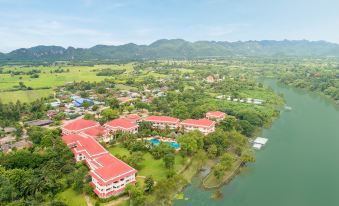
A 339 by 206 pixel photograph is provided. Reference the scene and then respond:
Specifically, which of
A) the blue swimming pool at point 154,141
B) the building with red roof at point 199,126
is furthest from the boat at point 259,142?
the blue swimming pool at point 154,141

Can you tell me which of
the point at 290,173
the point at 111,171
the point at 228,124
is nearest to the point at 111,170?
the point at 111,171

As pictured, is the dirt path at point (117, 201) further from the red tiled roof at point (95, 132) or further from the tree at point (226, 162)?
the red tiled roof at point (95, 132)

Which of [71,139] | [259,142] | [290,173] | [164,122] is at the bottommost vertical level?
[290,173]

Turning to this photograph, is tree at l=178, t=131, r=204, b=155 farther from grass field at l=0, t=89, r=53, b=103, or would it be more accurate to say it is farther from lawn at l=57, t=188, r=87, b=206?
grass field at l=0, t=89, r=53, b=103

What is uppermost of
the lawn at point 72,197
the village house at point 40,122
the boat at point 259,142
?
the village house at point 40,122

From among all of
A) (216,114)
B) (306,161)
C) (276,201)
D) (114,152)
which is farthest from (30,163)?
(306,161)

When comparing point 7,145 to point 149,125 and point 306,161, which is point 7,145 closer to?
point 149,125

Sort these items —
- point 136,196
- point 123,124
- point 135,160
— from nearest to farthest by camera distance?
1. point 136,196
2. point 135,160
3. point 123,124

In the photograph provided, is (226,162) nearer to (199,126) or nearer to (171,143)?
(171,143)

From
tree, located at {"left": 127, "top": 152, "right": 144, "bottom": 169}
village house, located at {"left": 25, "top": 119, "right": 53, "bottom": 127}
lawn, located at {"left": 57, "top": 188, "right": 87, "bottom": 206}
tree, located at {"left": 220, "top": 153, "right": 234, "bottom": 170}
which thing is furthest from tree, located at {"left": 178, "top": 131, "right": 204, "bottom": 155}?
village house, located at {"left": 25, "top": 119, "right": 53, "bottom": 127}
